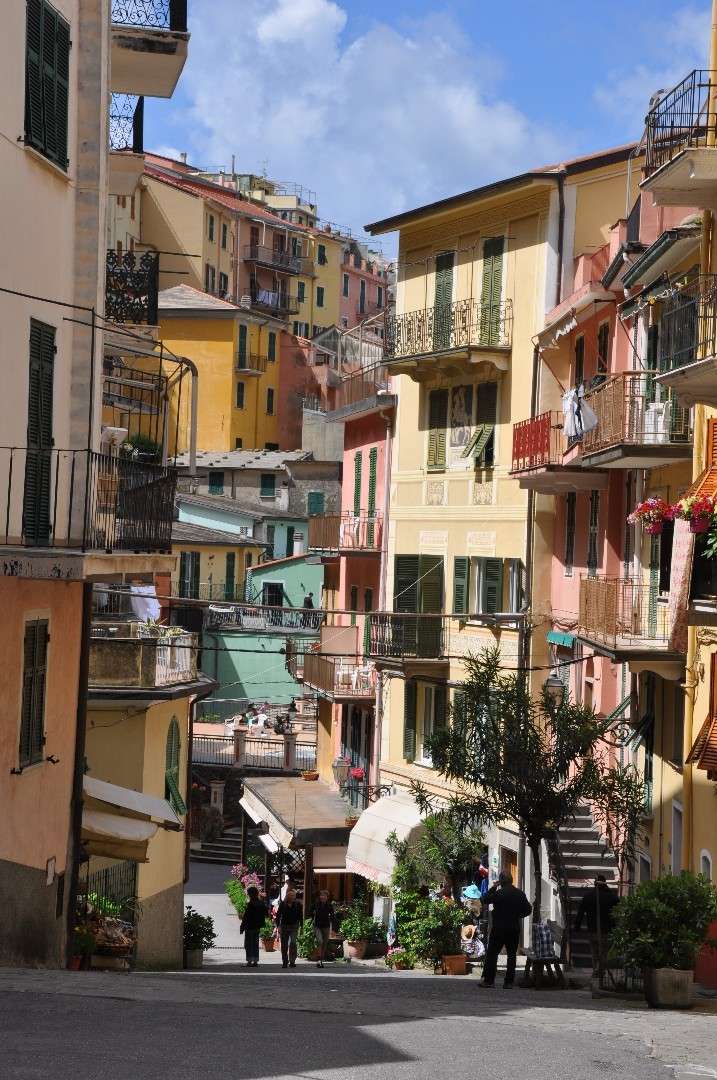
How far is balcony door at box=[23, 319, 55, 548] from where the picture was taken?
1667 centimetres

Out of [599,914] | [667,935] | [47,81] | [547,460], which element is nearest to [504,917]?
[599,914]

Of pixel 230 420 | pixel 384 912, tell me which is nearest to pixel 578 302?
pixel 384 912

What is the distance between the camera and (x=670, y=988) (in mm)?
17172

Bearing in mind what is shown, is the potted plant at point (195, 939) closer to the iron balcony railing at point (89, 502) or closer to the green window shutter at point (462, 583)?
the green window shutter at point (462, 583)

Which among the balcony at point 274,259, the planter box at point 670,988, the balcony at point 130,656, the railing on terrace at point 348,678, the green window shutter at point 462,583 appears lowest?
the planter box at point 670,988

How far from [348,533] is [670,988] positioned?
2794 centimetres

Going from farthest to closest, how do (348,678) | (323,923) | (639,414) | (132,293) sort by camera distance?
1. (348,678)
2. (323,923)
3. (639,414)
4. (132,293)

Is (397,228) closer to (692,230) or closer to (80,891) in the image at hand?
(692,230)

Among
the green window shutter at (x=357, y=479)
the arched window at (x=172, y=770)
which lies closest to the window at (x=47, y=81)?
the arched window at (x=172, y=770)

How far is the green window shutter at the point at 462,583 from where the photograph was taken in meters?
38.5

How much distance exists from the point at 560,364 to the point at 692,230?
12578 millimetres

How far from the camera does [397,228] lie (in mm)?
40938

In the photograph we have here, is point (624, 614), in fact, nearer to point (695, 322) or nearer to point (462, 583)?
point (695, 322)

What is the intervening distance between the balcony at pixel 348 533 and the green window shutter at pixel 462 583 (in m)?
3.91
